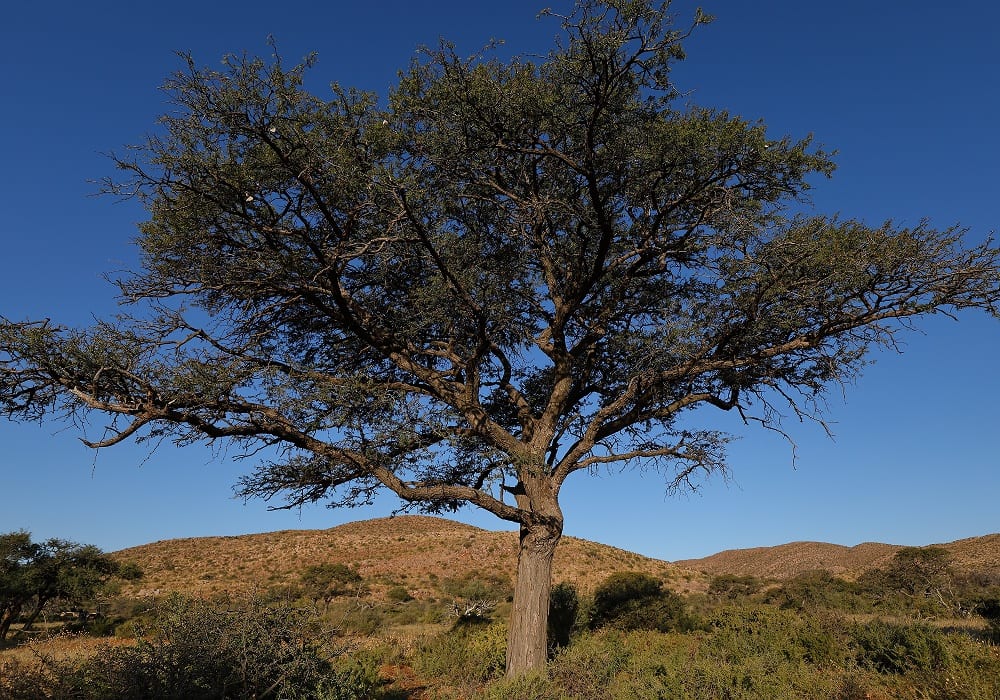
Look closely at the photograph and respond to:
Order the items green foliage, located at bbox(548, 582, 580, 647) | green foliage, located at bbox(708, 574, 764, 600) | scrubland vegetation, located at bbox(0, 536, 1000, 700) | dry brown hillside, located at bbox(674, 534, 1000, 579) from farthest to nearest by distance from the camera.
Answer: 1. dry brown hillside, located at bbox(674, 534, 1000, 579)
2. green foliage, located at bbox(708, 574, 764, 600)
3. green foliage, located at bbox(548, 582, 580, 647)
4. scrubland vegetation, located at bbox(0, 536, 1000, 700)

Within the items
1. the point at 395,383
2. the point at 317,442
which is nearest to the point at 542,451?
the point at 395,383

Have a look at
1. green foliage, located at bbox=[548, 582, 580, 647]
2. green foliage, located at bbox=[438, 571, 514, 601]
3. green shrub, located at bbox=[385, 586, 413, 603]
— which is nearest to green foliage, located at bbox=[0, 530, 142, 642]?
green shrub, located at bbox=[385, 586, 413, 603]

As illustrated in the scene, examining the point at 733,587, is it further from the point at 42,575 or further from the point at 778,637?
the point at 42,575

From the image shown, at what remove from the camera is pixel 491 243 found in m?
12.6

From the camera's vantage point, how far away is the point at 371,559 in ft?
166

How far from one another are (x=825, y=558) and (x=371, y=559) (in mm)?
45740

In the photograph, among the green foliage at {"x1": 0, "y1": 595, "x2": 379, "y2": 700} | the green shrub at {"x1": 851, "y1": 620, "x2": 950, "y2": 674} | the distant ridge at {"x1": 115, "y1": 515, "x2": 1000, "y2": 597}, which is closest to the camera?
the green foliage at {"x1": 0, "y1": 595, "x2": 379, "y2": 700}

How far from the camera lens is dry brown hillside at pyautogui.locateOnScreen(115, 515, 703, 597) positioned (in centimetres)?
4247

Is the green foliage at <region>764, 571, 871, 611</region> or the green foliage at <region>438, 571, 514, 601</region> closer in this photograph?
the green foliage at <region>764, 571, 871, 611</region>

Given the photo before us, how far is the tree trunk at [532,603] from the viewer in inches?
417

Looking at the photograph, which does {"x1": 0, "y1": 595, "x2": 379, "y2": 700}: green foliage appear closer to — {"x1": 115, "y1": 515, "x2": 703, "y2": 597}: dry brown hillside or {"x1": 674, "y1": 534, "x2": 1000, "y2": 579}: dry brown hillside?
{"x1": 115, "y1": 515, "x2": 703, "y2": 597}: dry brown hillside

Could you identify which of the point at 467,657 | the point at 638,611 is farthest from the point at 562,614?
the point at 467,657

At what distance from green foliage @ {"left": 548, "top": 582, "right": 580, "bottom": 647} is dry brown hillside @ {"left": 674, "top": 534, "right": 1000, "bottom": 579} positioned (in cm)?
3191

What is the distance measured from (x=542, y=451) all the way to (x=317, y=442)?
4.11 m
